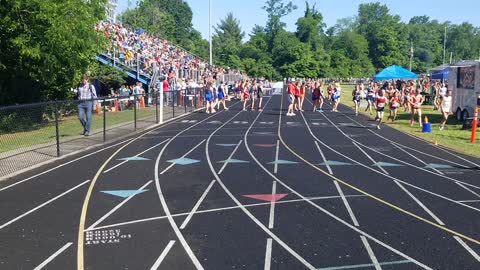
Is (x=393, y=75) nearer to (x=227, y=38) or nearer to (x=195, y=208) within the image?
(x=195, y=208)

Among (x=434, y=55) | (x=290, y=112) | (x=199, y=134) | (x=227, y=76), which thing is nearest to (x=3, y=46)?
(x=199, y=134)

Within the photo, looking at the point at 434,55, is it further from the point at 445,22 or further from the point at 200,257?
the point at 200,257

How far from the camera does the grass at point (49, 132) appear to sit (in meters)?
12.8

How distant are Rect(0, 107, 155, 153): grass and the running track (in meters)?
1.23

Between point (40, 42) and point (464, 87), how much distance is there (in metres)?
18.5

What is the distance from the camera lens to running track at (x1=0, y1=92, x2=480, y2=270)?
6.68 metres

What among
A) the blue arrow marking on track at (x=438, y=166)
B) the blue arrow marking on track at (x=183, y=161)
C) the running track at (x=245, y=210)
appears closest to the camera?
the running track at (x=245, y=210)

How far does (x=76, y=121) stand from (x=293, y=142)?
8946 mm

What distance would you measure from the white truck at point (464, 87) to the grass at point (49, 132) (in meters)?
14.9

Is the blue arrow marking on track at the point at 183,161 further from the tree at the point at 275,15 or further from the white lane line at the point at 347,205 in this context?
the tree at the point at 275,15

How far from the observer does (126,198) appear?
9.68 metres

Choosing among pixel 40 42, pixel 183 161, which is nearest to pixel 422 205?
pixel 183 161

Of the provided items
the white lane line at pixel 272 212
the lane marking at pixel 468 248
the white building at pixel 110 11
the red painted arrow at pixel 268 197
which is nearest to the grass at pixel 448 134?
the white lane line at pixel 272 212

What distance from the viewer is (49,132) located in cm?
1556
